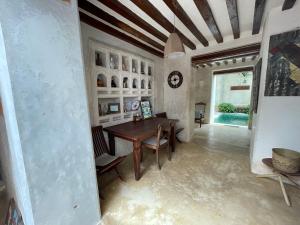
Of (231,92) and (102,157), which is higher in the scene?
(231,92)

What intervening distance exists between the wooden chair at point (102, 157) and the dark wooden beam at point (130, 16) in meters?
1.75

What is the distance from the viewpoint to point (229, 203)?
1.62 m

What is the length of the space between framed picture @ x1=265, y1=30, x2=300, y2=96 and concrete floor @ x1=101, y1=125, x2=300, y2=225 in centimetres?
139

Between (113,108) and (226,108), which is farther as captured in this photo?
(226,108)

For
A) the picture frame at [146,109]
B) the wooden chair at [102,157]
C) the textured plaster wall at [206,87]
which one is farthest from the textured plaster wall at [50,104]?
the textured plaster wall at [206,87]

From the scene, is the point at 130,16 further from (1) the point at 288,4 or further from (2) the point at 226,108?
(2) the point at 226,108

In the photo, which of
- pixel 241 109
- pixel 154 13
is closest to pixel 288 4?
pixel 154 13

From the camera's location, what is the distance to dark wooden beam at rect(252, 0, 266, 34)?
1.73 m

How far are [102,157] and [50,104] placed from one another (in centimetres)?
132

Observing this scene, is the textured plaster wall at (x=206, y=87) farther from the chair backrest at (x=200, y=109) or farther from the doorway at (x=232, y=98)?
the doorway at (x=232, y=98)

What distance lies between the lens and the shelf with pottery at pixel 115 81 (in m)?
2.27

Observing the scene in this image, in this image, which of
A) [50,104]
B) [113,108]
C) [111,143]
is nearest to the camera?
[50,104]

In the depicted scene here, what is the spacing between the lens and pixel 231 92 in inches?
294

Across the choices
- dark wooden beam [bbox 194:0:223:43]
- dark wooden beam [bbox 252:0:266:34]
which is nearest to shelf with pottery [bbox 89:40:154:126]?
dark wooden beam [bbox 194:0:223:43]
